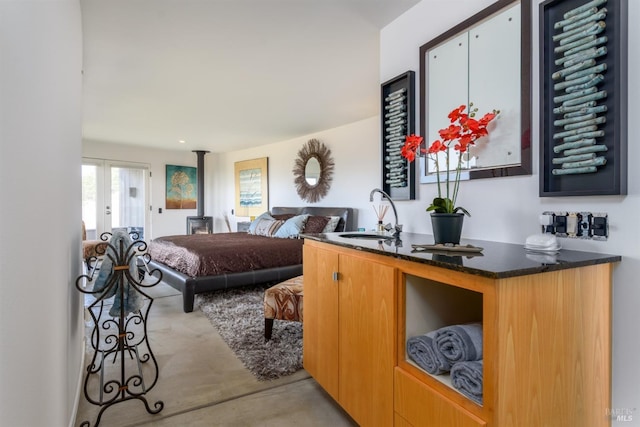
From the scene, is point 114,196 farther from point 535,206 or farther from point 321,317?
point 535,206

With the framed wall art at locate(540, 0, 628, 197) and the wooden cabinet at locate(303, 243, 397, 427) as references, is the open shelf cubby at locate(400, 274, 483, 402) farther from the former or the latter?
the framed wall art at locate(540, 0, 628, 197)

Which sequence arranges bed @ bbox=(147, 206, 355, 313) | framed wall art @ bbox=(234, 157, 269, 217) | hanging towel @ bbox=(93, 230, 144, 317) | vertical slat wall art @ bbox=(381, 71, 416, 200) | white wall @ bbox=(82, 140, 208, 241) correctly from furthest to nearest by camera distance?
framed wall art @ bbox=(234, 157, 269, 217) < white wall @ bbox=(82, 140, 208, 241) < bed @ bbox=(147, 206, 355, 313) < vertical slat wall art @ bbox=(381, 71, 416, 200) < hanging towel @ bbox=(93, 230, 144, 317)

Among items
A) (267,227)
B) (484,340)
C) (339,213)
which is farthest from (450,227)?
(267,227)

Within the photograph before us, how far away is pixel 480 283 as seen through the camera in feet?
3.33

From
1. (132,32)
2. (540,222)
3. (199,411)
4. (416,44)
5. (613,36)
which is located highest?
(132,32)

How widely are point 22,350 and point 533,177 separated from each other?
74.0 inches

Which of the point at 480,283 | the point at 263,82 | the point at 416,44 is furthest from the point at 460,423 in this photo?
the point at 263,82

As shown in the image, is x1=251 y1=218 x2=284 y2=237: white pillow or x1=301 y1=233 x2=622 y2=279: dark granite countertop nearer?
x1=301 y1=233 x2=622 y2=279: dark granite countertop

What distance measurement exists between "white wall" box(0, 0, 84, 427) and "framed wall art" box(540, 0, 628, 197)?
5.78ft

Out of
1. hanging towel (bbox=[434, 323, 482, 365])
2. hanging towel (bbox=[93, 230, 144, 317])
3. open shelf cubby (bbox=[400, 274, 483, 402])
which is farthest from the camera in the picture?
hanging towel (bbox=[93, 230, 144, 317])

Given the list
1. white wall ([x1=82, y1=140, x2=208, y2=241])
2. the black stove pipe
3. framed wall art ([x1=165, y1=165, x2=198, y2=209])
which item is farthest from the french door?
the black stove pipe

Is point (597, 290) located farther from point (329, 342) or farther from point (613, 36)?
point (329, 342)

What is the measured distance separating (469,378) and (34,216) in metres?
1.43

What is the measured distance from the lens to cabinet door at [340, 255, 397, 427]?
1.42m
